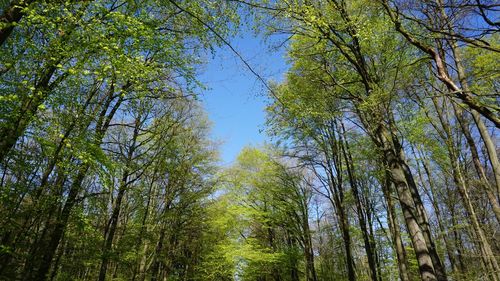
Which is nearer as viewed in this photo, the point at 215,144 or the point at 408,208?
the point at 408,208

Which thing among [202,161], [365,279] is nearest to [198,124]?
[202,161]

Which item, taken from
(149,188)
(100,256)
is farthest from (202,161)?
(100,256)

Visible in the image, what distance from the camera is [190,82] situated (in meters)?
9.30

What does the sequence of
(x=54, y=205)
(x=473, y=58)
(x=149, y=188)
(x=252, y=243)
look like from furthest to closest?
(x=252, y=243) → (x=149, y=188) → (x=473, y=58) → (x=54, y=205)

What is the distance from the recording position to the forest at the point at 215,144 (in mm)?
5879

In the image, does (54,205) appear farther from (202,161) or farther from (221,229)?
(221,229)

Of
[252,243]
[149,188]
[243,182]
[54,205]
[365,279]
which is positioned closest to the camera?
[54,205]

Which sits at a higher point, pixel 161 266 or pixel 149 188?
pixel 149 188

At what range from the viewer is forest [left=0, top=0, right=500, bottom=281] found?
5879mm

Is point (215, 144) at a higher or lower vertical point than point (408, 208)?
higher

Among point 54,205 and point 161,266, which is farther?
point 161,266

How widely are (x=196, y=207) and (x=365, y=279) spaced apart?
1513 cm

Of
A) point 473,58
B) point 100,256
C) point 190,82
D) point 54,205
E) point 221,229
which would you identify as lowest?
point 100,256

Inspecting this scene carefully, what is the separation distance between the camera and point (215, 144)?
60.0 ft
